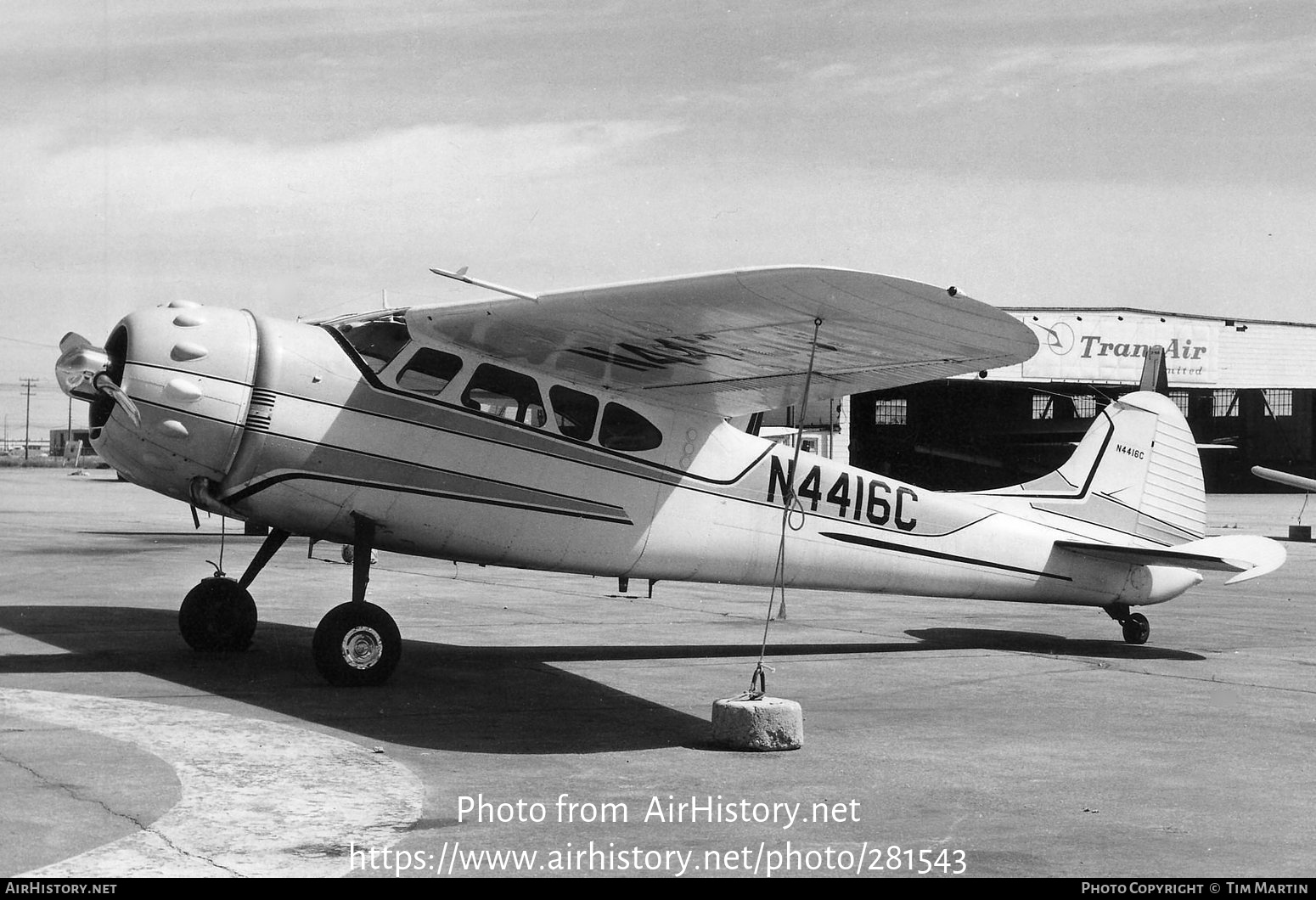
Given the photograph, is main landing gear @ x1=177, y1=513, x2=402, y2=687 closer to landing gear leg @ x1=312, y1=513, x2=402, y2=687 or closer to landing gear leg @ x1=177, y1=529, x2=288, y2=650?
landing gear leg @ x1=312, y1=513, x2=402, y2=687

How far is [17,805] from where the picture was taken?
573cm

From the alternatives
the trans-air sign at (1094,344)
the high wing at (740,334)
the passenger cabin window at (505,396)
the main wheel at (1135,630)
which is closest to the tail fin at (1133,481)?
the main wheel at (1135,630)

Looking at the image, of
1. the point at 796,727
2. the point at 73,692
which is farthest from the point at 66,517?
the point at 796,727

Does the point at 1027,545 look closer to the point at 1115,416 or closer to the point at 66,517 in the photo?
the point at 1115,416

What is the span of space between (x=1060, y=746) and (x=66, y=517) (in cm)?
3243

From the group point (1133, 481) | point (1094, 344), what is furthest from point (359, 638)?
point (1094, 344)

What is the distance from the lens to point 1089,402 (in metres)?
50.4

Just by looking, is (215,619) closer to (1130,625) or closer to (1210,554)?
(1130,625)

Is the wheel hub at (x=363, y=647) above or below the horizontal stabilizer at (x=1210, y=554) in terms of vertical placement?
below

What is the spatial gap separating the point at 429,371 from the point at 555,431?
1.17 m

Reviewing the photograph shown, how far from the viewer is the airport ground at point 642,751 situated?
17.7 feet

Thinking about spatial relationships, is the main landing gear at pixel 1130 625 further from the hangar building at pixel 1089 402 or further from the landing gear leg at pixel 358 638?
the hangar building at pixel 1089 402

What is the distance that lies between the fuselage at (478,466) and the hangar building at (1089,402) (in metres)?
31.8

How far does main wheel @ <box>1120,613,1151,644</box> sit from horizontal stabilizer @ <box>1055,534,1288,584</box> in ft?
2.12
